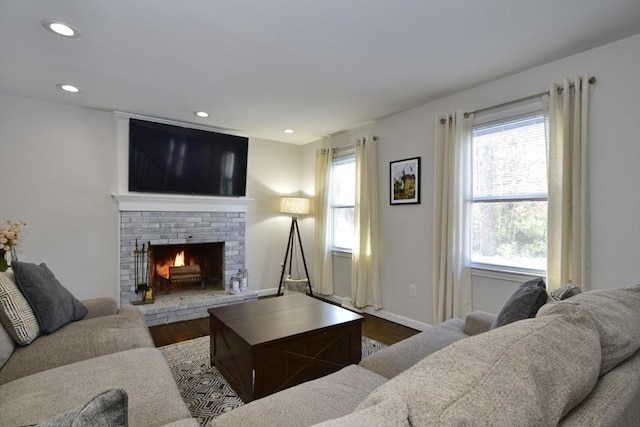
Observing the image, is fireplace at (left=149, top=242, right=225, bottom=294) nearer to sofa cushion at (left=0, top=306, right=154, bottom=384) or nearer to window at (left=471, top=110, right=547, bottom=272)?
sofa cushion at (left=0, top=306, right=154, bottom=384)

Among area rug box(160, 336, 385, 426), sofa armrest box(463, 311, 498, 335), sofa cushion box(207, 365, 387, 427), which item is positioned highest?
sofa armrest box(463, 311, 498, 335)

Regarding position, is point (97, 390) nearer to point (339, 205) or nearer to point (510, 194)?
point (510, 194)

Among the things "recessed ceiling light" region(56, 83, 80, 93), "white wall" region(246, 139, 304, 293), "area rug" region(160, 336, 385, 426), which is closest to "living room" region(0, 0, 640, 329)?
"recessed ceiling light" region(56, 83, 80, 93)

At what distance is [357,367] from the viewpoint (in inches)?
65.4

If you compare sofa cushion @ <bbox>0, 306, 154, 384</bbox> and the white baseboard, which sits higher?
sofa cushion @ <bbox>0, 306, 154, 384</bbox>

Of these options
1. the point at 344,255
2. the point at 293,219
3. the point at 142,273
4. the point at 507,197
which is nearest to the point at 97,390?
the point at 142,273

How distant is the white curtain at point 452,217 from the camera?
9.88 feet

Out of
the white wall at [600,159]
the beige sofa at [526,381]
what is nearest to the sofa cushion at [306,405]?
the beige sofa at [526,381]

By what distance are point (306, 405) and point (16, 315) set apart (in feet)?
5.78

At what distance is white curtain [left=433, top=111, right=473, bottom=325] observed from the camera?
9.88 feet

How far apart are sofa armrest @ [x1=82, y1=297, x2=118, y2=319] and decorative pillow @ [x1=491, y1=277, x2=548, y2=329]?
2669 mm

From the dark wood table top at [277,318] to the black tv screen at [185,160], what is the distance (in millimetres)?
2123

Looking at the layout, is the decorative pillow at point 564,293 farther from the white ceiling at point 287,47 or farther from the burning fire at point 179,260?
the burning fire at point 179,260

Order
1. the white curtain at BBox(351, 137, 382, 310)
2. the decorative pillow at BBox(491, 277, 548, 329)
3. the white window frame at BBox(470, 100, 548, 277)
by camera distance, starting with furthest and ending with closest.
A: the white curtain at BBox(351, 137, 382, 310)
the white window frame at BBox(470, 100, 548, 277)
the decorative pillow at BBox(491, 277, 548, 329)
